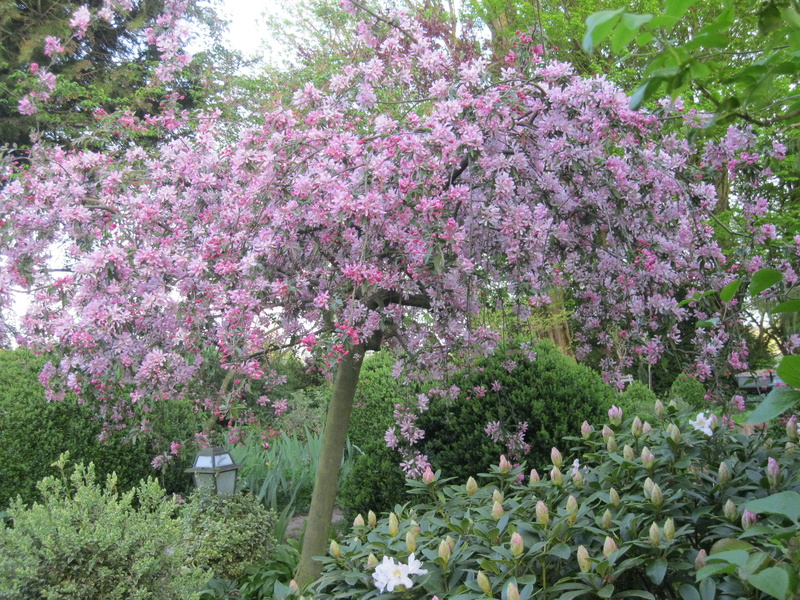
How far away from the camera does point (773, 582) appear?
1139 mm

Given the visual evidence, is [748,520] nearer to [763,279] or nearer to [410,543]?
[763,279]

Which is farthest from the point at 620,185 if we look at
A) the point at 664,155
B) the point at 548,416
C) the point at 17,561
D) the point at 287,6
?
the point at 287,6

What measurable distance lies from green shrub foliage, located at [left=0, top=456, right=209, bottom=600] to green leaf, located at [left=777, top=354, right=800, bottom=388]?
2192mm

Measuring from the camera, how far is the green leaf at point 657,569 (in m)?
1.60

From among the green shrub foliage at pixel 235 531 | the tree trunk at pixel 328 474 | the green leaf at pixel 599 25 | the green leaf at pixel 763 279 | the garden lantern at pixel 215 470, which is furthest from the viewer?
the garden lantern at pixel 215 470

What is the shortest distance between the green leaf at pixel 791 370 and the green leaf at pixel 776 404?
0.25 ft

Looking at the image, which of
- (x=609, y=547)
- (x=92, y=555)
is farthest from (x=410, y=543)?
(x=92, y=555)

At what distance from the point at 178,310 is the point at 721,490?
2332 millimetres

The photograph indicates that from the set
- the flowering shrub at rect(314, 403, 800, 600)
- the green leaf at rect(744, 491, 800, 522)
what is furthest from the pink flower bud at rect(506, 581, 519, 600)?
the green leaf at rect(744, 491, 800, 522)

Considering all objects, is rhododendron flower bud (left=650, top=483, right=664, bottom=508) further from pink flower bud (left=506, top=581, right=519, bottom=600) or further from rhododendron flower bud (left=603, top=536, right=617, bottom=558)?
pink flower bud (left=506, top=581, right=519, bottom=600)

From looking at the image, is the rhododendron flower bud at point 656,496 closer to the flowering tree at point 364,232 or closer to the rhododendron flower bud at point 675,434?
the rhododendron flower bud at point 675,434

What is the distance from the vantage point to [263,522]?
4555 millimetres

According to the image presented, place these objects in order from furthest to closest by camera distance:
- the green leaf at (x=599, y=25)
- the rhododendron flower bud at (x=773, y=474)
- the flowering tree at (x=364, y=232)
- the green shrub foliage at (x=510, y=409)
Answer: the green shrub foliage at (x=510, y=409) < the flowering tree at (x=364, y=232) < the rhododendron flower bud at (x=773, y=474) < the green leaf at (x=599, y=25)

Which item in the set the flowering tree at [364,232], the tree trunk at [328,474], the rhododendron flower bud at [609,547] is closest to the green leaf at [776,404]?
the rhododendron flower bud at [609,547]
